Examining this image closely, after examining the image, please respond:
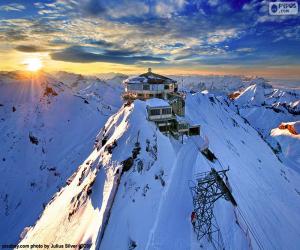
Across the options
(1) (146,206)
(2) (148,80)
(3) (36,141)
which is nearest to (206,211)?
(1) (146,206)

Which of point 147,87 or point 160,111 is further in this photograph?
point 147,87

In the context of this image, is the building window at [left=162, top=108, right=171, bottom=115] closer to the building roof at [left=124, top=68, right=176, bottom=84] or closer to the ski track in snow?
the ski track in snow

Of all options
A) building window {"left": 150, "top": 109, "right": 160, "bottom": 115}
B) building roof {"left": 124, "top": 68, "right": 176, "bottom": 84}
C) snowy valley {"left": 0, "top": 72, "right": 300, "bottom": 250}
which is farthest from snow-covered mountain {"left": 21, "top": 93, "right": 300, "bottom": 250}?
building roof {"left": 124, "top": 68, "right": 176, "bottom": 84}

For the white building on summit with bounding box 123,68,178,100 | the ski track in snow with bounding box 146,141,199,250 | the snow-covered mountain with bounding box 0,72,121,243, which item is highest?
the white building on summit with bounding box 123,68,178,100

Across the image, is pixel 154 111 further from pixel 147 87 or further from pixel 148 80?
pixel 148 80

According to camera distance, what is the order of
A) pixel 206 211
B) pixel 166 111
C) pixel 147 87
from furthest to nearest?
pixel 147 87
pixel 166 111
pixel 206 211

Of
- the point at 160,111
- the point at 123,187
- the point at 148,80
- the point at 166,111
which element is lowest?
the point at 123,187

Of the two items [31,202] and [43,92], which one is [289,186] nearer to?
[31,202]

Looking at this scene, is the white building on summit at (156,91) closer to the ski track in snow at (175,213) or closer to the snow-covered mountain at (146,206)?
the snow-covered mountain at (146,206)

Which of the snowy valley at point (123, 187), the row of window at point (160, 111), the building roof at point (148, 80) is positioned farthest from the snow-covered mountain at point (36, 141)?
the row of window at point (160, 111)
